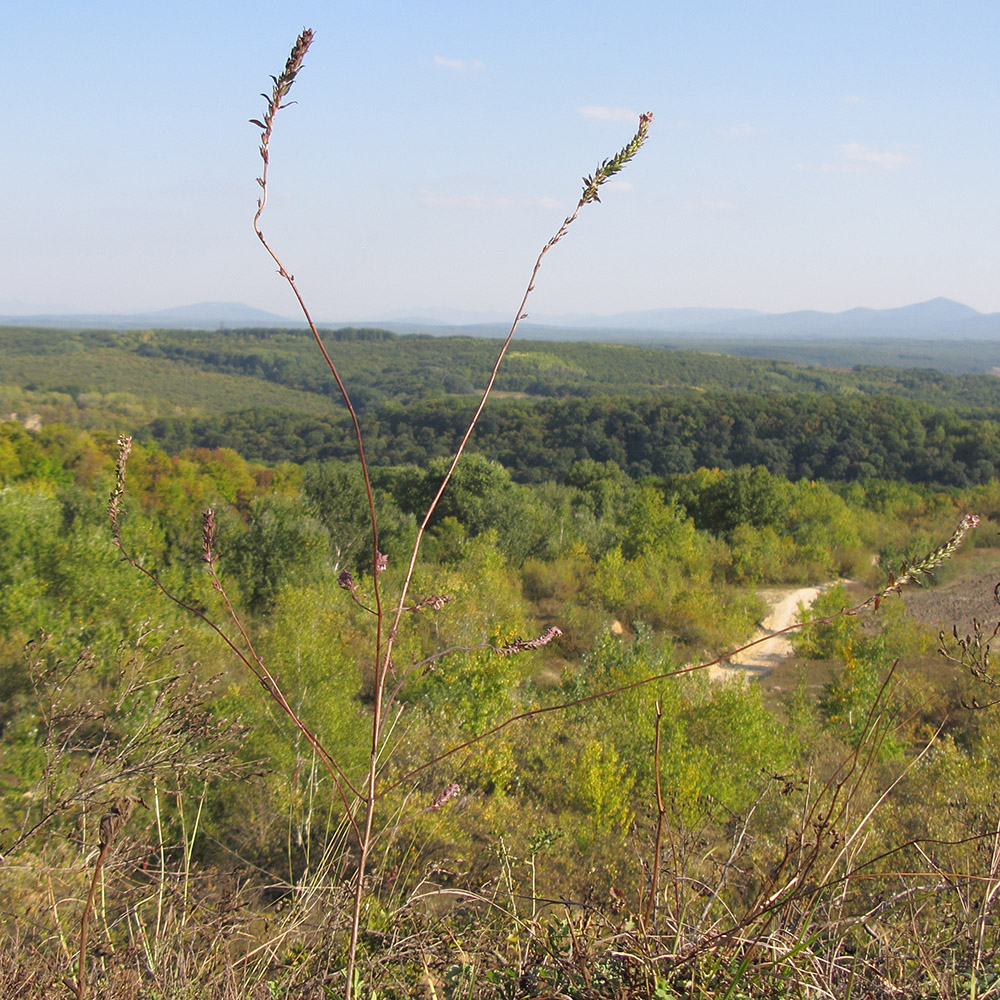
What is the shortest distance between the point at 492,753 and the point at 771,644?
1490 cm

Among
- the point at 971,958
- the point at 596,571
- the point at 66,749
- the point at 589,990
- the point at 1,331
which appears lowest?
the point at 596,571

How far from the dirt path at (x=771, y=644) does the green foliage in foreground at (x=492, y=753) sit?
802 millimetres

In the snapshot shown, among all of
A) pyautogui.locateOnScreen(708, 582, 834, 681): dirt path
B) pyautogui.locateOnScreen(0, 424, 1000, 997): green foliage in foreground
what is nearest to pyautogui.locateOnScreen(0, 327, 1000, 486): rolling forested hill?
pyautogui.locateOnScreen(0, 424, 1000, 997): green foliage in foreground

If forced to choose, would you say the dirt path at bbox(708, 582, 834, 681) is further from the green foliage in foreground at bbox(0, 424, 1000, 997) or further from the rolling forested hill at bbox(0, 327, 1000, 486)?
the rolling forested hill at bbox(0, 327, 1000, 486)

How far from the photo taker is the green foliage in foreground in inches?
73.2

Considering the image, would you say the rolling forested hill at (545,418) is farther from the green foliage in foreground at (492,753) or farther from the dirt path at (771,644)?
the dirt path at (771,644)

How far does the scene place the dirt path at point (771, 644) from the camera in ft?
68.9

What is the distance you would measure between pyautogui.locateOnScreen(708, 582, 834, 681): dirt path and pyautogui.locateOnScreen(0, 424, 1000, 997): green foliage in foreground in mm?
802

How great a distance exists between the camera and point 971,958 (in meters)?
2.03

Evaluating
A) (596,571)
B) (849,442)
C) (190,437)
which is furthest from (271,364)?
(596,571)

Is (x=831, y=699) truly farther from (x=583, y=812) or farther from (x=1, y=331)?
(x=1, y=331)

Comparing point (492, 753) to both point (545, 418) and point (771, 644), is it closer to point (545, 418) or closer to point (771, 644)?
point (771, 644)

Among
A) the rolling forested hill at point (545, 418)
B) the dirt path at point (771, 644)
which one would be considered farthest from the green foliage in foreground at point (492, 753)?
the rolling forested hill at point (545, 418)

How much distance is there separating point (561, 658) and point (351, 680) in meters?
10.9
